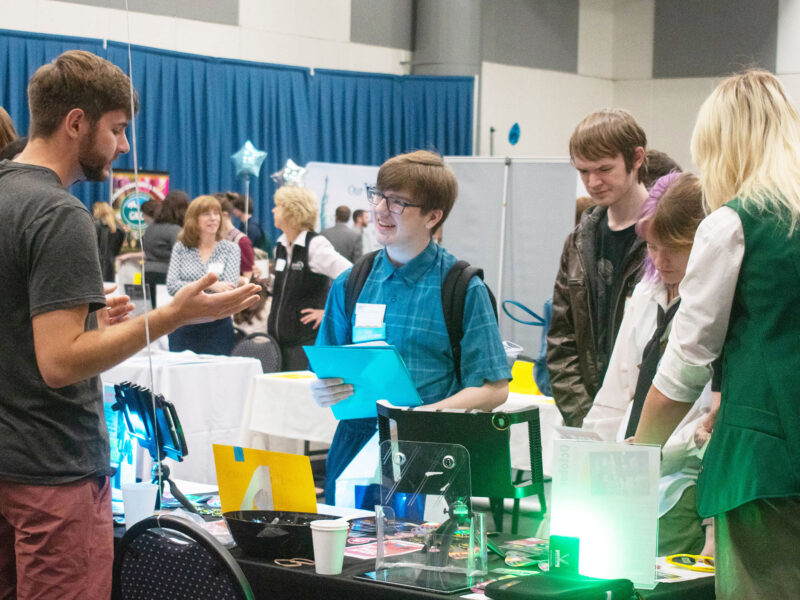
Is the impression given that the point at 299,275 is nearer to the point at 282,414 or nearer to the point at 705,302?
the point at 282,414

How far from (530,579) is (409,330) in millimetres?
866

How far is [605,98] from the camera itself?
12.4 metres

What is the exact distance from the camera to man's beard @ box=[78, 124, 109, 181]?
1.71m

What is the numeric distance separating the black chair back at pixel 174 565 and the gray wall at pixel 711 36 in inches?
419

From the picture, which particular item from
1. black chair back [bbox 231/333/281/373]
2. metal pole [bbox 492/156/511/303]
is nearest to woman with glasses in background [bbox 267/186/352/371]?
black chair back [bbox 231/333/281/373]

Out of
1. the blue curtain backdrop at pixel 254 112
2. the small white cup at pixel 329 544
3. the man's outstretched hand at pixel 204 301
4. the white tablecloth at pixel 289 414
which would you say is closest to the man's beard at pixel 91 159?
the man's outstretched hand at pixel 204 301

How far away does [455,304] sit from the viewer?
2.37 metres

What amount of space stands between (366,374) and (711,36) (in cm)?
1055

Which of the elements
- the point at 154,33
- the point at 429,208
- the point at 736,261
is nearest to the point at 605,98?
the point at 154,33

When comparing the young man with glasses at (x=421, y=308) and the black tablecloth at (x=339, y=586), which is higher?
the young man with glasses at (x=421, y=308)

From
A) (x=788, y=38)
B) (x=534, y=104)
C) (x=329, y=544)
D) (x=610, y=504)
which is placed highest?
(x=788, y=38)

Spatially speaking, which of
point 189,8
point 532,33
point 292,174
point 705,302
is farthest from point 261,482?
point 532,33

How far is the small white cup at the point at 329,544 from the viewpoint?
5.85 ft

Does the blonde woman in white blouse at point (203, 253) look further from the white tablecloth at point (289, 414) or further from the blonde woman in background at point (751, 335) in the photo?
the blonde woman in background at point (751, 335)
